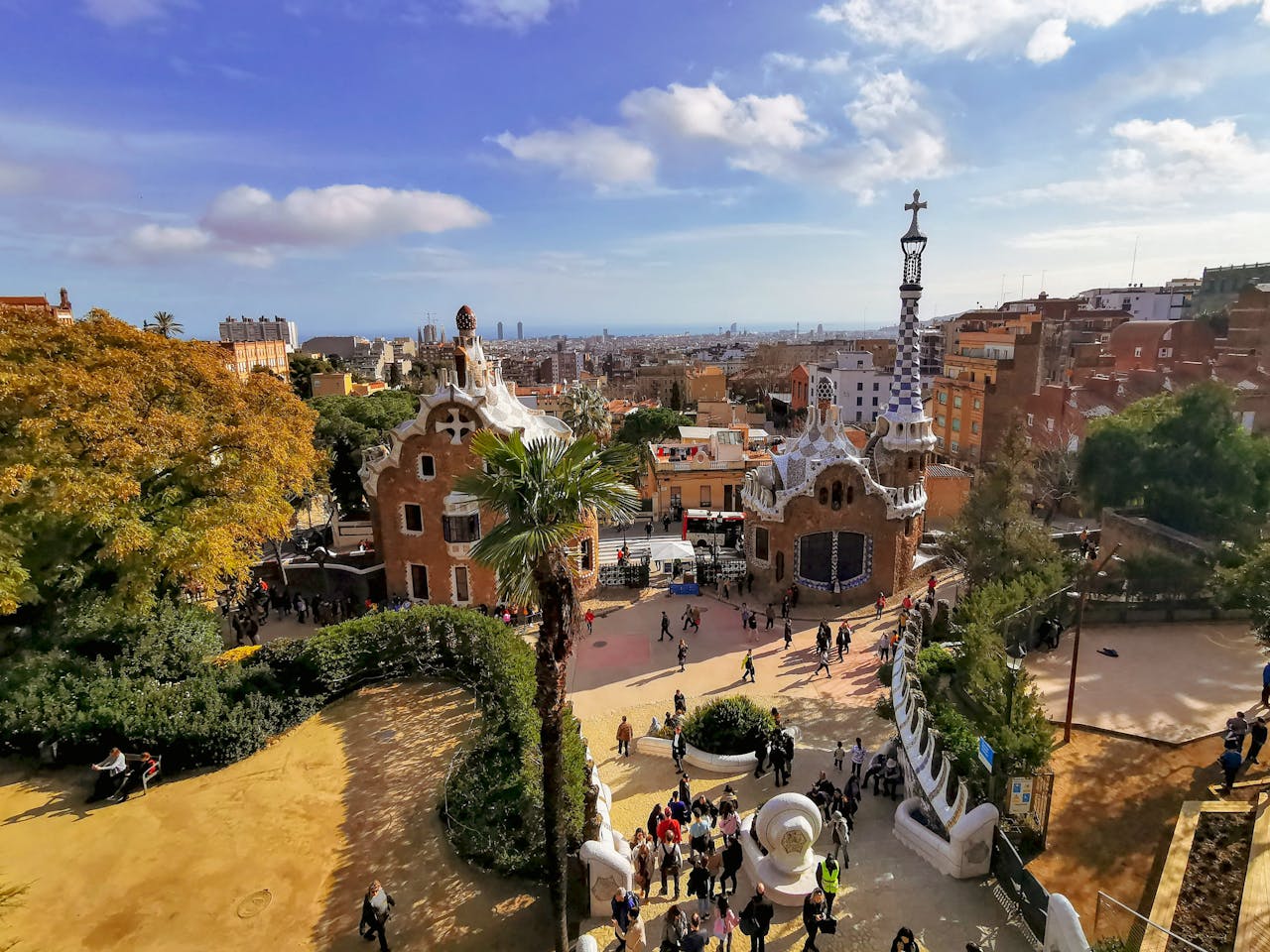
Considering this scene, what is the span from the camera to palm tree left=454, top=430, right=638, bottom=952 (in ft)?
35.9

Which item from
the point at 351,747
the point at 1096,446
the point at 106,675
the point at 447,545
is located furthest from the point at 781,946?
the point at 1096,446

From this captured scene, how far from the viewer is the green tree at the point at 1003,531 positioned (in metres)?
24.0

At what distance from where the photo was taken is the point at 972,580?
25.5 meters

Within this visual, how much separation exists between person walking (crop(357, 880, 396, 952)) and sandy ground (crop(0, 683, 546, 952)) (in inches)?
14.9

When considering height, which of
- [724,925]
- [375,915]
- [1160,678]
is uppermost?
[724,925]

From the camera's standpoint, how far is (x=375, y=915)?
12648 millimetres

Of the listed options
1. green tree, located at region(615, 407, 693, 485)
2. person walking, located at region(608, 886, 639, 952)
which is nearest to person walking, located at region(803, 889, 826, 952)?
person walking, located at region(608, 886, 639, 952)

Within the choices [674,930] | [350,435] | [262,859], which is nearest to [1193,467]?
[674,930]

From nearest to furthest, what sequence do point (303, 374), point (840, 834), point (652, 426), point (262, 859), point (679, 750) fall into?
point (840, 834), point (262, 859), point (679, 750), point (652, 426), point (303, 374)

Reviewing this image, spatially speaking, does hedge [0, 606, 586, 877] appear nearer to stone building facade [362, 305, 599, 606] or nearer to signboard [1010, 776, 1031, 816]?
stone building facade [362, 305, 599, 606]

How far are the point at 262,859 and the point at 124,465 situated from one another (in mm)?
11177

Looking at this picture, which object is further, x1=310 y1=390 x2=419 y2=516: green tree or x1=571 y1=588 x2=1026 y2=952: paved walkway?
x1=310 y1=390 x2=419 y2=516: green tree

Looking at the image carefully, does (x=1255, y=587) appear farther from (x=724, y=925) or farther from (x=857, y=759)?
(x=724, y=925)

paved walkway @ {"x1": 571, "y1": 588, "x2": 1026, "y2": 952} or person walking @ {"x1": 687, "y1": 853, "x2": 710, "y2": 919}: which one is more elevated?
person walking @ {"x1": 687, "y1": 853, "x2": 710, "y2": 919}
